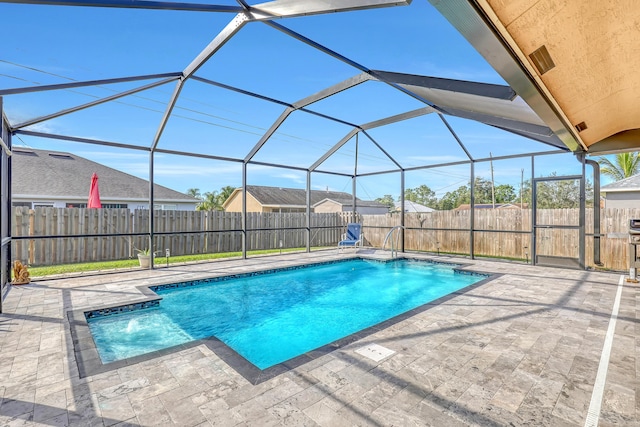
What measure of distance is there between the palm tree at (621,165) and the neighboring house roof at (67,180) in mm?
20726

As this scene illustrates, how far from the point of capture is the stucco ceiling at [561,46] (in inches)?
82.7

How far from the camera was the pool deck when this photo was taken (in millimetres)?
1949

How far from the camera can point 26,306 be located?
429 cm

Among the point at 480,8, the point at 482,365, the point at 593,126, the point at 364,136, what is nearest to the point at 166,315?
the point at 482,365


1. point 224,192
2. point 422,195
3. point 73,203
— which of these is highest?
point 422,195

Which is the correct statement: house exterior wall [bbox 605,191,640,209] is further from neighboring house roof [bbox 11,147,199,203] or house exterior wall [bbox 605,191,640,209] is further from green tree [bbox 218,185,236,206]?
green tree [bbox 218,185,236,206]

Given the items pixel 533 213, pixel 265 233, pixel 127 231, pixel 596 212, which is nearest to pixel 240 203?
Result: pixel 265 233

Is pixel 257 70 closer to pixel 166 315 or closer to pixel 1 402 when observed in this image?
pixel 166 315

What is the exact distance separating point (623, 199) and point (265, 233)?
12763 millimetres

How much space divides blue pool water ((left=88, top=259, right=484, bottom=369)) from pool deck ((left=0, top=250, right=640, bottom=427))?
31.8 inches

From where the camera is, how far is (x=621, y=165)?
14.9 m

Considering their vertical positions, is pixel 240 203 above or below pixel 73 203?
above

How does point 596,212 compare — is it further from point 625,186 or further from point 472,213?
point 625,186

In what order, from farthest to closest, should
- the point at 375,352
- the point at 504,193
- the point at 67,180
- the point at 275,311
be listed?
the point at 504,193 < the point at 67,180 < the point at 275,311 < the point at 375,352
